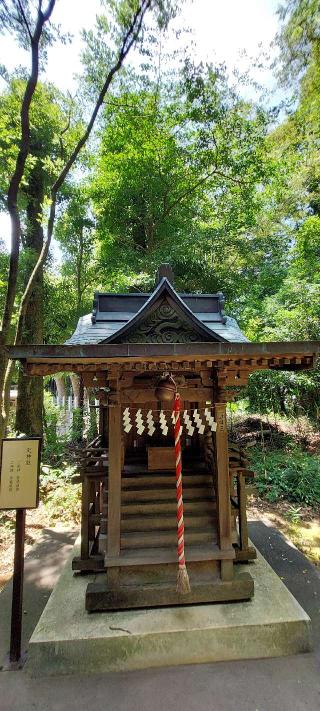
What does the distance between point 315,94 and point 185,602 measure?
13.8m

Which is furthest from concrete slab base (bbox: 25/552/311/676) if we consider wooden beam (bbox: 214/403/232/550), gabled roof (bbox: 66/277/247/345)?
gabled roof (bbox: 66/277/247/345)

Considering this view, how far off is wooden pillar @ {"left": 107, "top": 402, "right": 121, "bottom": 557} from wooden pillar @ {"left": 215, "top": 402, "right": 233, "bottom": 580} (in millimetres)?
1237

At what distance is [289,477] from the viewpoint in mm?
8648

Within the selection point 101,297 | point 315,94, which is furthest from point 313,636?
point 315,94

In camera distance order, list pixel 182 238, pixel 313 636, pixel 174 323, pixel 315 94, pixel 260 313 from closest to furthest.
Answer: pixel 313 636 → pixel 174 323 → pixel 315 94 → pixel 182 238 → pixel 260 313

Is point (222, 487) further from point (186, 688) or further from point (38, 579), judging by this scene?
point (38, 579)

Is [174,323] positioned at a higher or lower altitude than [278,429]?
higher

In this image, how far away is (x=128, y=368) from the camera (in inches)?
142

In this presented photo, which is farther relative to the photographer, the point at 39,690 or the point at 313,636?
the point at 313,636

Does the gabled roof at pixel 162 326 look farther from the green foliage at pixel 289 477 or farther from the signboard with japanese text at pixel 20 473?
the green foliage at pixel 289 477

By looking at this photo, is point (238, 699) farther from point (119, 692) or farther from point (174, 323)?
point (174, 323)

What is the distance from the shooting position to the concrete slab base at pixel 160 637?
3170 mm

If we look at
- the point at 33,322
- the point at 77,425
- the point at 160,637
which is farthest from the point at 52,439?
the point at 160,637

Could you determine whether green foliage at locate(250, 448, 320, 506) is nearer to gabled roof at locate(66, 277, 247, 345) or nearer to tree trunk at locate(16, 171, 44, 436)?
gabled roof at locate(66, 277, 247, 345)
